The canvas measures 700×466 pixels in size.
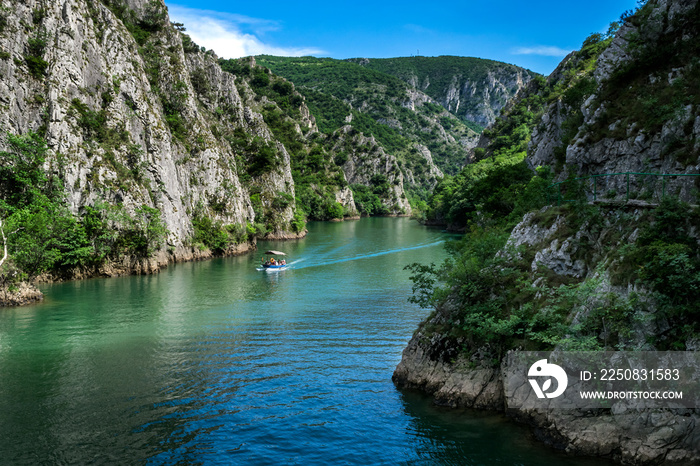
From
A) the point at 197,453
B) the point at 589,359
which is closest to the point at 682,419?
the point at 589,359

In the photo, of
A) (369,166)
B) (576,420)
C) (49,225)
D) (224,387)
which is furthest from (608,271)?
(369,166)

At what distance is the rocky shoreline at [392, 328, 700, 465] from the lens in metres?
13.4

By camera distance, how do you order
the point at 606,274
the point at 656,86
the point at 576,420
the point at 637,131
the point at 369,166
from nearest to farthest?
the point at 576,420 < the point at 606,274 < the point at 637,131 < the point at 656,86 < the point at 369,166

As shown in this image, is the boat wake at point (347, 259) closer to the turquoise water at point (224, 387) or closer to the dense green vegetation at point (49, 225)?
the turquoise water at point (224, 387)

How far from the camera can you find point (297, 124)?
6191 inches

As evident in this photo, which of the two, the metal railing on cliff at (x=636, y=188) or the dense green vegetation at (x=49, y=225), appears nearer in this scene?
the metal railing on cliff at (x=636, y=188)

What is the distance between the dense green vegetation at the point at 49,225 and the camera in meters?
38.1

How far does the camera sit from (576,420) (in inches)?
599

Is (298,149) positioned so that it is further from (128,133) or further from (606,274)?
(606,274)

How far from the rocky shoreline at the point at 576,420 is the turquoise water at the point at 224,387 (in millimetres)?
574

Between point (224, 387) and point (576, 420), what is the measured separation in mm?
13939

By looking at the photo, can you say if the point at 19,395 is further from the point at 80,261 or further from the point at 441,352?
the point at 80,261

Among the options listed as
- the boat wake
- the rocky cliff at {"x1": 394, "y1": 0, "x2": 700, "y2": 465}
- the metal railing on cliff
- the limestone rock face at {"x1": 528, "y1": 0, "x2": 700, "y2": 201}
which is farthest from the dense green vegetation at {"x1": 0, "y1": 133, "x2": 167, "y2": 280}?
the limestone rock face at {"x1": 528, "y1": 0, "x2": 700, "y2": 201}

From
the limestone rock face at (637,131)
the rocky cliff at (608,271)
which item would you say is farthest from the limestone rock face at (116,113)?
the limestone rock face at (637,131)
